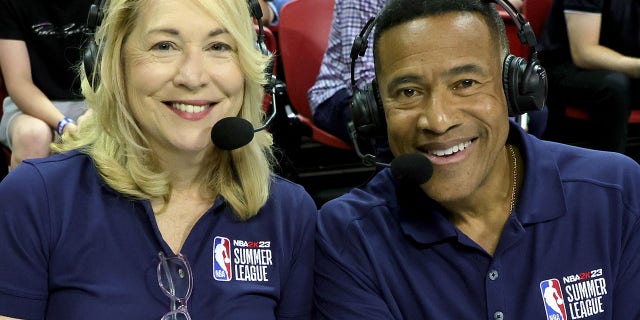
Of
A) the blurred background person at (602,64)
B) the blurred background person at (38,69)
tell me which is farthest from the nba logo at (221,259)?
the blurred background person at (602,64)

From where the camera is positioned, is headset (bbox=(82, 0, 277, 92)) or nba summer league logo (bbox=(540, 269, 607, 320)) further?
headset (bbox=(82, 0, 277, 92))

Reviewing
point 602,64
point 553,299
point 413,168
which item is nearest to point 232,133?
point 413,168

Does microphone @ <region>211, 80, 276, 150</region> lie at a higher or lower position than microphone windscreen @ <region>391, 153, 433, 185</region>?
higher

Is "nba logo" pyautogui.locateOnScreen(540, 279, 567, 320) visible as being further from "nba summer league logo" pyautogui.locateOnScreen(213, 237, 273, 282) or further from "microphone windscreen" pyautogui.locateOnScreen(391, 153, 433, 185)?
"nba summer league logo" pyautogui.locateOnScreen(213, 237, 273, 282)

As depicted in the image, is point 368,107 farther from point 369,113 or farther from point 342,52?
point 342,52

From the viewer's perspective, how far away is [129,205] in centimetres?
184

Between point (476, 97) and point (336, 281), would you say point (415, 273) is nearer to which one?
point (336, 281)

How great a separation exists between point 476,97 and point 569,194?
28 centimetres

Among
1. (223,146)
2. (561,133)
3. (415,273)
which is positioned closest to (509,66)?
(415,273)

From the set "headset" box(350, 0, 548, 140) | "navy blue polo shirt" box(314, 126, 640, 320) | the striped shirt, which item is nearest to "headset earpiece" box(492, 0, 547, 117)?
"headset" box(350, 0, 548, 140)

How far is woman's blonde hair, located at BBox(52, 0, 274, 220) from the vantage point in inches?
73.4

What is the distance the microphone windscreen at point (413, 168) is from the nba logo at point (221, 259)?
44cm

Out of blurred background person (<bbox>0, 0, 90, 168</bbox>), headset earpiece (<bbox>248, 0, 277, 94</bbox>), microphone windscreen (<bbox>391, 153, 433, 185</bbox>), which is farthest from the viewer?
blurred background person (<bbox>0, 0, 90, 168</bbox>)

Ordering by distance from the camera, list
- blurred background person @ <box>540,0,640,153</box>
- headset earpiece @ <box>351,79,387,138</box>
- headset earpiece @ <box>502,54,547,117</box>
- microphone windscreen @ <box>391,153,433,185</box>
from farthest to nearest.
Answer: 1. blurred background person @ <box>540,0,640,153</box>
2. headset earpiece @ <box>351,79,387,138</box>
3. headset earpiece @ <box>502,54,547,117</box>
4. microphone windscreen @ <box>391,153,433,185</box>
